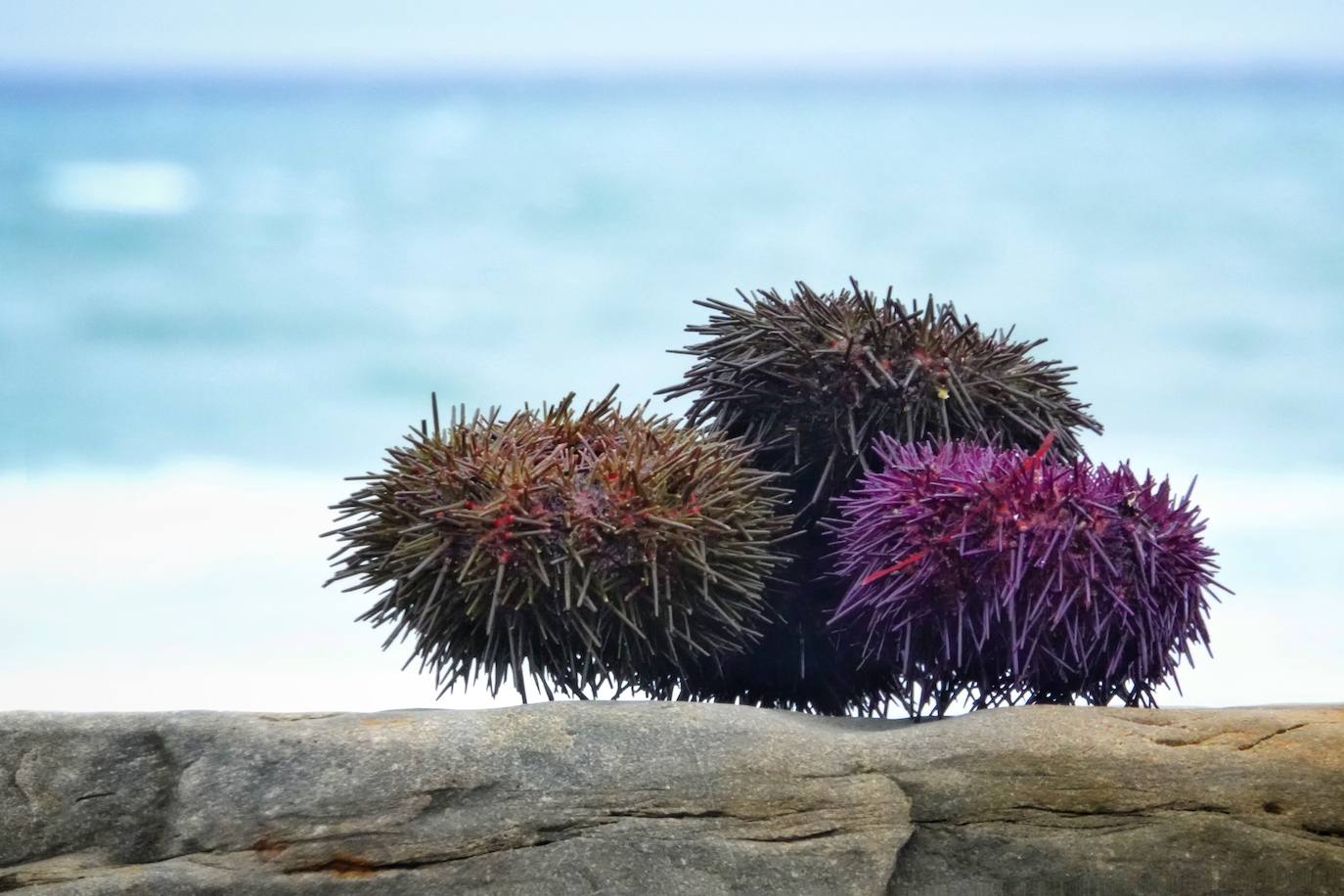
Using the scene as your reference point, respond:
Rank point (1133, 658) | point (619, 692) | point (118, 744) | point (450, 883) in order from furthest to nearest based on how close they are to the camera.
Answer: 1. point (619, 692)
2. point (1133, 658)
3. point (118, 744)
4. point (450, 883)

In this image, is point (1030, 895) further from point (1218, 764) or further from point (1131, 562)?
point (1131, 562)

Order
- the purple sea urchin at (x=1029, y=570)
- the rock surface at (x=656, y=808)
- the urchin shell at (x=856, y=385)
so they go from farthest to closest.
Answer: the urchin shell at (x=856, y=385) → the purple sea urchin at (x=1029, y=570) → the rock surface at (x=656, y=808)

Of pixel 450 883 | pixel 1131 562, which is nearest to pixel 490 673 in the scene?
pixel 450 883

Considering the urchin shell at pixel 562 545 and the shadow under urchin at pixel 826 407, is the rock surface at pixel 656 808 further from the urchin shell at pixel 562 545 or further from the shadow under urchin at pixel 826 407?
the shadow under urchin at pixel 826 407

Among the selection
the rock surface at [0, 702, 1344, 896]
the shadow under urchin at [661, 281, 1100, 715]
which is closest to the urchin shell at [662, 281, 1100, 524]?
the shadow under urchin at [661, 281, 1100, 715]

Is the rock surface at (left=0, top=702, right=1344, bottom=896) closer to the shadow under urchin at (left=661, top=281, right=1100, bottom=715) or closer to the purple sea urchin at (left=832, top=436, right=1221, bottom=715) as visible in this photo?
the purple sea urchin at (left=832, top=436, right=1221, bottom=715)

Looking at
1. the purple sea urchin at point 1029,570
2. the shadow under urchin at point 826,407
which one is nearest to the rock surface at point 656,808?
the purple sea urchin at point 1029,570
